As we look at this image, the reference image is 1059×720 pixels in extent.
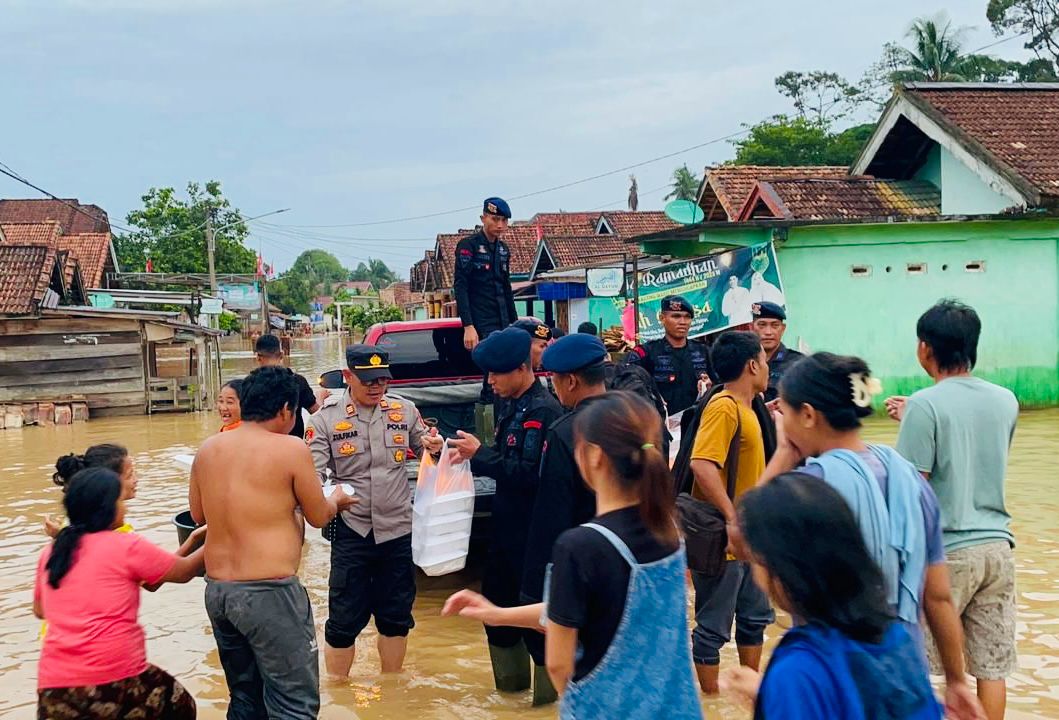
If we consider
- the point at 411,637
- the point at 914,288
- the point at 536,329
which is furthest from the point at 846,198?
the point at 411,637

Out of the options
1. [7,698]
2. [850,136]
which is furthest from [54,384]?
[850,136]

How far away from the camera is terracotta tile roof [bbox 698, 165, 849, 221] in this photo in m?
18.9

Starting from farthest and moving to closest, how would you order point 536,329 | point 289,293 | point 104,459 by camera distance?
point 289,293 < point 536,329 < point 104,459

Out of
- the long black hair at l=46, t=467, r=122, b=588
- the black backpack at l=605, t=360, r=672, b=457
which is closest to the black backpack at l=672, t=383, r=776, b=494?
the black backpack at l=605, t=360, r=672, b=457

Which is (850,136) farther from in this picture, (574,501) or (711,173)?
(574,501)

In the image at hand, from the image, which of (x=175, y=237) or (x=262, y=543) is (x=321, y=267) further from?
(x=262, y=543)

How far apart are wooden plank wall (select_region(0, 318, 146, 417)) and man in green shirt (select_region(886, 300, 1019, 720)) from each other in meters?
20.3

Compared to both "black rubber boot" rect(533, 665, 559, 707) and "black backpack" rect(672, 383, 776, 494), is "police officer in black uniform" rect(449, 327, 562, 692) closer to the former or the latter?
"black rubber boot" rect(533, 665, 559, 707)

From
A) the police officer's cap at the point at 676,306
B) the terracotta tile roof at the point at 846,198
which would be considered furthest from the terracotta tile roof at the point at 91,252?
the police officer's cap at the point at 676,306

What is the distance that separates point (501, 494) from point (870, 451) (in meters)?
2.22

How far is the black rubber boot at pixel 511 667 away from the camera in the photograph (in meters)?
5.09

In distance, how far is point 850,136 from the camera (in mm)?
36844

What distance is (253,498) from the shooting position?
Result: 3.80 meters

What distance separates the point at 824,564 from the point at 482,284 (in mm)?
5490
